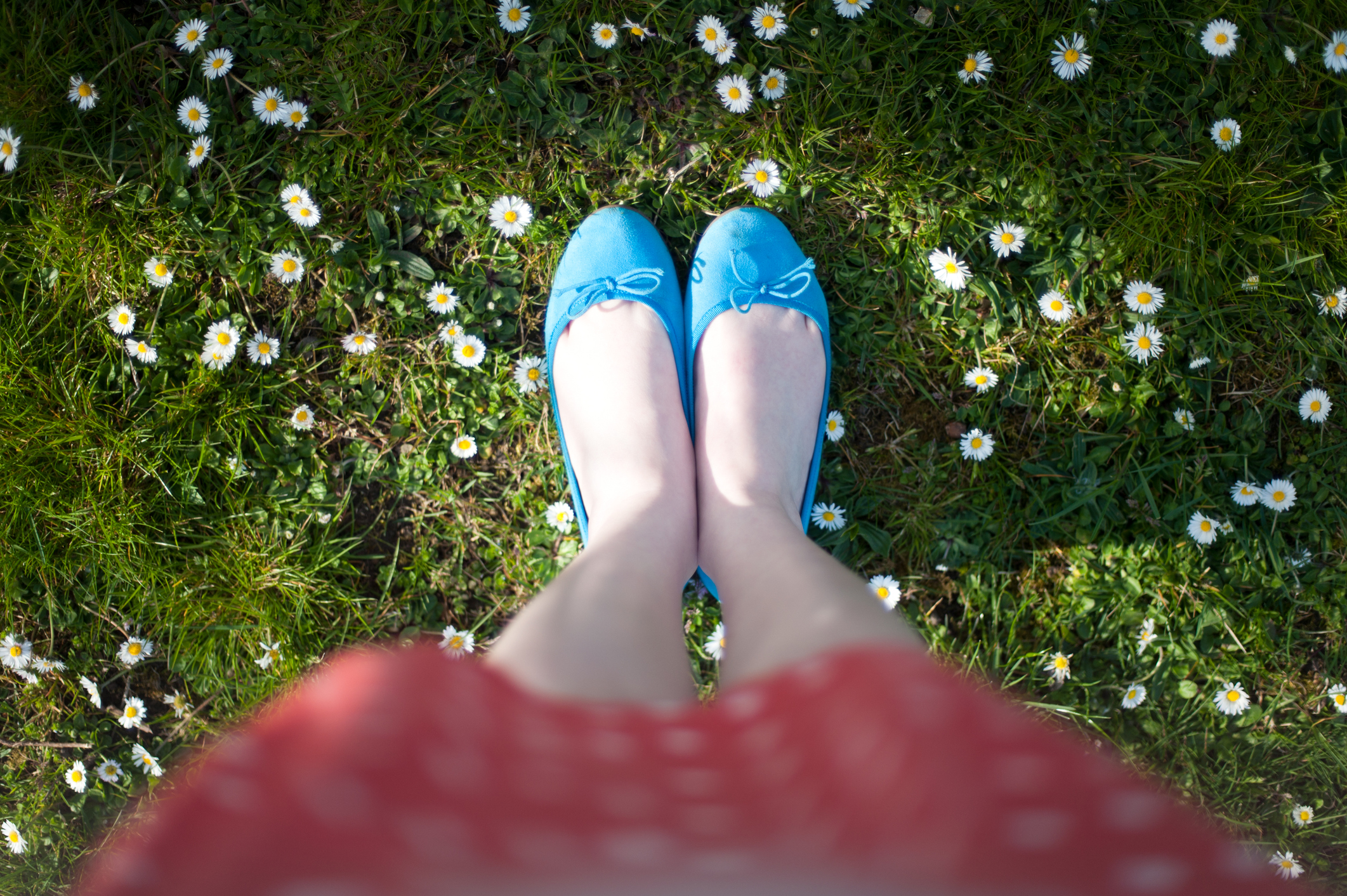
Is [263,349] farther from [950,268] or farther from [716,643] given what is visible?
[950,268]

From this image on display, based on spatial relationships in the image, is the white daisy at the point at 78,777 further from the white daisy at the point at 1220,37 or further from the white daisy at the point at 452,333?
the white daisy at the point at 1220,37

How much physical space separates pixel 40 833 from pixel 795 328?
5.67 ft

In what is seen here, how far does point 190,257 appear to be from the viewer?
140 cm

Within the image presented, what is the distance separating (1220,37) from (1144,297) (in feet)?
1.49

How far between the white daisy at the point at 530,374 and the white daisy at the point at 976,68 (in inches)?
35.3

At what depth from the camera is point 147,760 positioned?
1438 mm

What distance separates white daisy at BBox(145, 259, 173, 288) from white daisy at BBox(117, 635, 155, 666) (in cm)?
67

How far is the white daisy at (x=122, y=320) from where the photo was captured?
140 cm

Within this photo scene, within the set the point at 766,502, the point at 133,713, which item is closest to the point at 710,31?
the point at 766,502

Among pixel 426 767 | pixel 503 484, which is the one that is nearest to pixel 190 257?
pixel 503 484

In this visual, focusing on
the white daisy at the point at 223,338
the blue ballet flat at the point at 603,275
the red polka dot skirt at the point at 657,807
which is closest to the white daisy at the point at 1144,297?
the blue ballet flat at the point at 603,275

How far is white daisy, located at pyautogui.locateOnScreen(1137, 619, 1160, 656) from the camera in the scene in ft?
4.48

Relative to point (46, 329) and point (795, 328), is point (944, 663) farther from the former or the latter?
point (46, 329)

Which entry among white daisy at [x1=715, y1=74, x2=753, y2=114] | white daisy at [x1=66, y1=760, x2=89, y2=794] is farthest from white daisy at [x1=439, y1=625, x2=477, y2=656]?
white daisy at [x1=715, y1=74, x2=753, y2=114]
